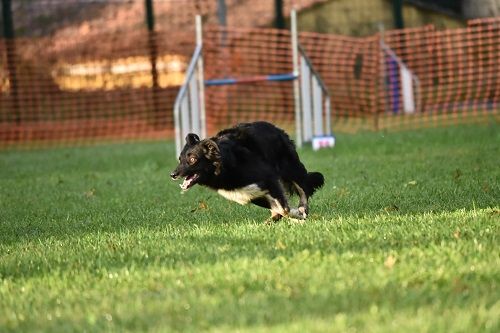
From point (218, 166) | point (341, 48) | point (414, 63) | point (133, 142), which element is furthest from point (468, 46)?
point (218, 166)

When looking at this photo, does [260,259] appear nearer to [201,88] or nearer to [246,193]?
[246,193]

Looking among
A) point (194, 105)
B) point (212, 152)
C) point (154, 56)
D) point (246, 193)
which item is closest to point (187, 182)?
Result: point (212, 152)

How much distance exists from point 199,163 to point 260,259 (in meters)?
1.96

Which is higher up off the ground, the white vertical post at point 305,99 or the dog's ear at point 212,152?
the dog's ear at point 212,152

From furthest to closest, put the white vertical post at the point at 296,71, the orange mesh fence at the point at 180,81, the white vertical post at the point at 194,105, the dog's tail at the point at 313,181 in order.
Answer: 1. the orange mesh fence at the point at 180,81
2. the white vertical post at the point at 296,71
3. the white vertical post at the point at 194,105
4. the dog's tail at the point at 313,181

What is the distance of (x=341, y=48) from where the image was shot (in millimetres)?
23906

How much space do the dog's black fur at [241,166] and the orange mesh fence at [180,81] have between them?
12.9 m

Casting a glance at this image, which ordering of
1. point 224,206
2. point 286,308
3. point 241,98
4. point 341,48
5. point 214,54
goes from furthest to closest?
point 341,48
point 241,98
point 214,54
point 224,206
point 286,308

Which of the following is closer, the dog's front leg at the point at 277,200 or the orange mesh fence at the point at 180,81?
the dog's front leg at the point at 277,200

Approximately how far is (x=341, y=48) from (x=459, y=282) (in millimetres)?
19397

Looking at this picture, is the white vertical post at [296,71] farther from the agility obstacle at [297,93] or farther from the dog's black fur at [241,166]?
the dog's black fur at [241,166]

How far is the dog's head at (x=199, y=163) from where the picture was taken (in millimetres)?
7395

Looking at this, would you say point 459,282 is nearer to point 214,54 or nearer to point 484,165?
point 484,165

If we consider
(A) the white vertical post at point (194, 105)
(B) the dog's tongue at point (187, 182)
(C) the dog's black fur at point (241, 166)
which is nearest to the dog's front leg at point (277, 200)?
(C) the dog's black fur at point (241, 166)
